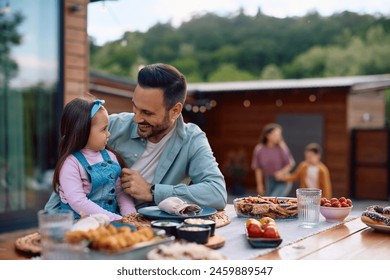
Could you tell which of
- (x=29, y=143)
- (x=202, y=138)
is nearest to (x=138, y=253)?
(x=202, y=138)

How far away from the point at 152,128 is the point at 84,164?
0.43 meters

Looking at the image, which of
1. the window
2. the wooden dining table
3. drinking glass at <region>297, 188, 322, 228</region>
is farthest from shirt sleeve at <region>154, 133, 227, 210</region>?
the window

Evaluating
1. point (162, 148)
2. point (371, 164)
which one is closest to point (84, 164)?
point (162, 148)

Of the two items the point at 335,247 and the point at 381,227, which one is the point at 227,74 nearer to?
the point at 381,227

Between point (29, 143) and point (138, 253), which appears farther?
point (29, 143)

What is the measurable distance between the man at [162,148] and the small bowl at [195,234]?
60cm

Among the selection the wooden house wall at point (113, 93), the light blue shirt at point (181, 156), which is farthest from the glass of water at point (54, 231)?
the wooden house wall at point (113, 93)

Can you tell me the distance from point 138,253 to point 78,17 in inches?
190

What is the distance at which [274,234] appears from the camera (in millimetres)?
1743

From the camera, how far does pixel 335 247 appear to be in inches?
71.8

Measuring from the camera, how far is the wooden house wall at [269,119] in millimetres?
11414

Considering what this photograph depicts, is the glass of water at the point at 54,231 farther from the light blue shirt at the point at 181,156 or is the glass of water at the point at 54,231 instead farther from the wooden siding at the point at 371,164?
the wooden siding at the point at 371,164

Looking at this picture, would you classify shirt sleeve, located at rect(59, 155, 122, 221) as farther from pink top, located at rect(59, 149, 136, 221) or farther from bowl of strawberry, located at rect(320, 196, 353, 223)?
bowl of strawberry, located at rect(320, 196, 353, 223)
